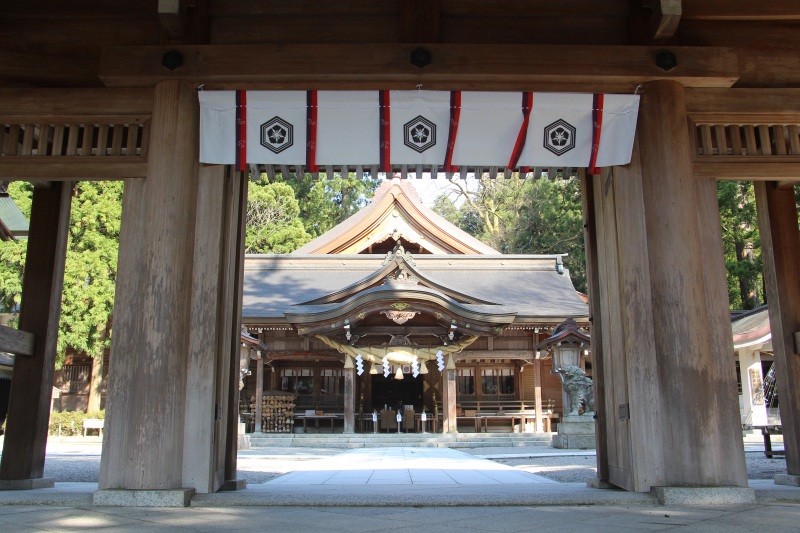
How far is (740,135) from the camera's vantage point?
4945 mm

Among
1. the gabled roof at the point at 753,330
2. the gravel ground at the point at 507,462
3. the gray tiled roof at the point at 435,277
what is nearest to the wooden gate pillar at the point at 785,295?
the gravel ground at the point at 507,462

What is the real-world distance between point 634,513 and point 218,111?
145 inches

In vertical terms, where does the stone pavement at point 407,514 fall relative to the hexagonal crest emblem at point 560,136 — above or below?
below

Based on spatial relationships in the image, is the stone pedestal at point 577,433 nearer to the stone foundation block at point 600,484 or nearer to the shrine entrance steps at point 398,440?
the shrine entrance steps at point 398,440

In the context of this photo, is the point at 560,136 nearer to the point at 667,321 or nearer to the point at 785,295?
the point at 667,321

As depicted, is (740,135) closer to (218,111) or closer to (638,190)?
(638,190)

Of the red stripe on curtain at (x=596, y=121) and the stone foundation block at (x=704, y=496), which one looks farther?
the red stripe on curtain at (x=596, y=121)

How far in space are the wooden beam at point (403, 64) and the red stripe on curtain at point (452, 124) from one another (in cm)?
15

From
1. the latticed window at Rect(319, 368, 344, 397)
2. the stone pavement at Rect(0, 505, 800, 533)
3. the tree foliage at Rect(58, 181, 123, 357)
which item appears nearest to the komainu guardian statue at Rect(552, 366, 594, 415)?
the latticed window at Rect(319, 368, 344, 397)

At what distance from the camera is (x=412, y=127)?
4.75 m

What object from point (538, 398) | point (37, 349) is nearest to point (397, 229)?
point (538, 398)

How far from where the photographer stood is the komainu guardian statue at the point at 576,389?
1278 cm

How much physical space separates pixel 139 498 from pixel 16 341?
2.40m

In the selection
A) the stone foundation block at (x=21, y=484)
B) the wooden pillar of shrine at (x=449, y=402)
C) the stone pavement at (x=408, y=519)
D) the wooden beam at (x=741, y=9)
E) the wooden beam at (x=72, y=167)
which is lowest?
the stone foundation block at (x=21, y=484)
